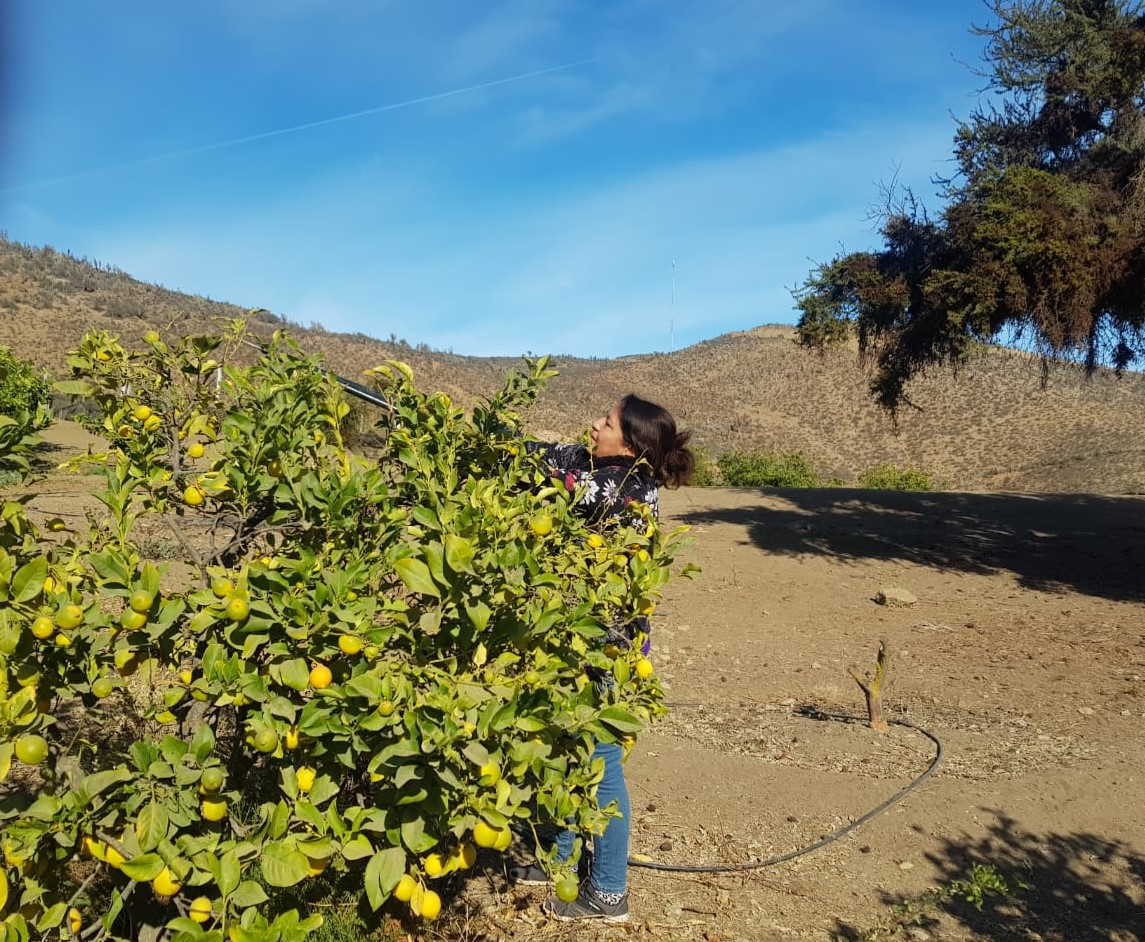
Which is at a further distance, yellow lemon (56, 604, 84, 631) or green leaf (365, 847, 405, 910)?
green leaf (365, 847, 405, 910)

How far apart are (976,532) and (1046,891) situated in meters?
10.0

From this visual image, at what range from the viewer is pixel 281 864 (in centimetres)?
177

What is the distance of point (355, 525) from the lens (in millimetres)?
2252

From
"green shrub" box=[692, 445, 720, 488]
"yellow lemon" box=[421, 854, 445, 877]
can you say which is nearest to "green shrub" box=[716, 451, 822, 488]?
"green shrub" box=[692, 445, 720, 488]

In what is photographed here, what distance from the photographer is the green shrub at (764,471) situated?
2195 cm

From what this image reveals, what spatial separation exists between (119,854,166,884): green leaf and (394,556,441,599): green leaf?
692 mm

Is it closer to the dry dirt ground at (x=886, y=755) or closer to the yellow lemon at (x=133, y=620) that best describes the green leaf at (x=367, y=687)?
the yellow lemon at (x=133, y=620)

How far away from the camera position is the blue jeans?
2.90 metres

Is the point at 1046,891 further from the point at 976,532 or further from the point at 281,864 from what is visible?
the point at 976,532

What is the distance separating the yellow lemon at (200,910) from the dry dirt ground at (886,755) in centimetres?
123

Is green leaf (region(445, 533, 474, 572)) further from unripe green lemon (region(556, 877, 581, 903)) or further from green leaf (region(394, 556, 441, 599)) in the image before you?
unripe green lemon (region(556, 877, 581, 903))

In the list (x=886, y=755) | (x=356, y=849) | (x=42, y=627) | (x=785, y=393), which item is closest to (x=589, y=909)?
(x=356, y=849)

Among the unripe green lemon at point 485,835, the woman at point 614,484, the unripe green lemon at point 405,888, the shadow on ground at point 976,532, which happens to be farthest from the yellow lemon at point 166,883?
→ the shadow on ground at point 976,532

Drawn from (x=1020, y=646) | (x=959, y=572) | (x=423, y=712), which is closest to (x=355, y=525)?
(x=423, y=712)
